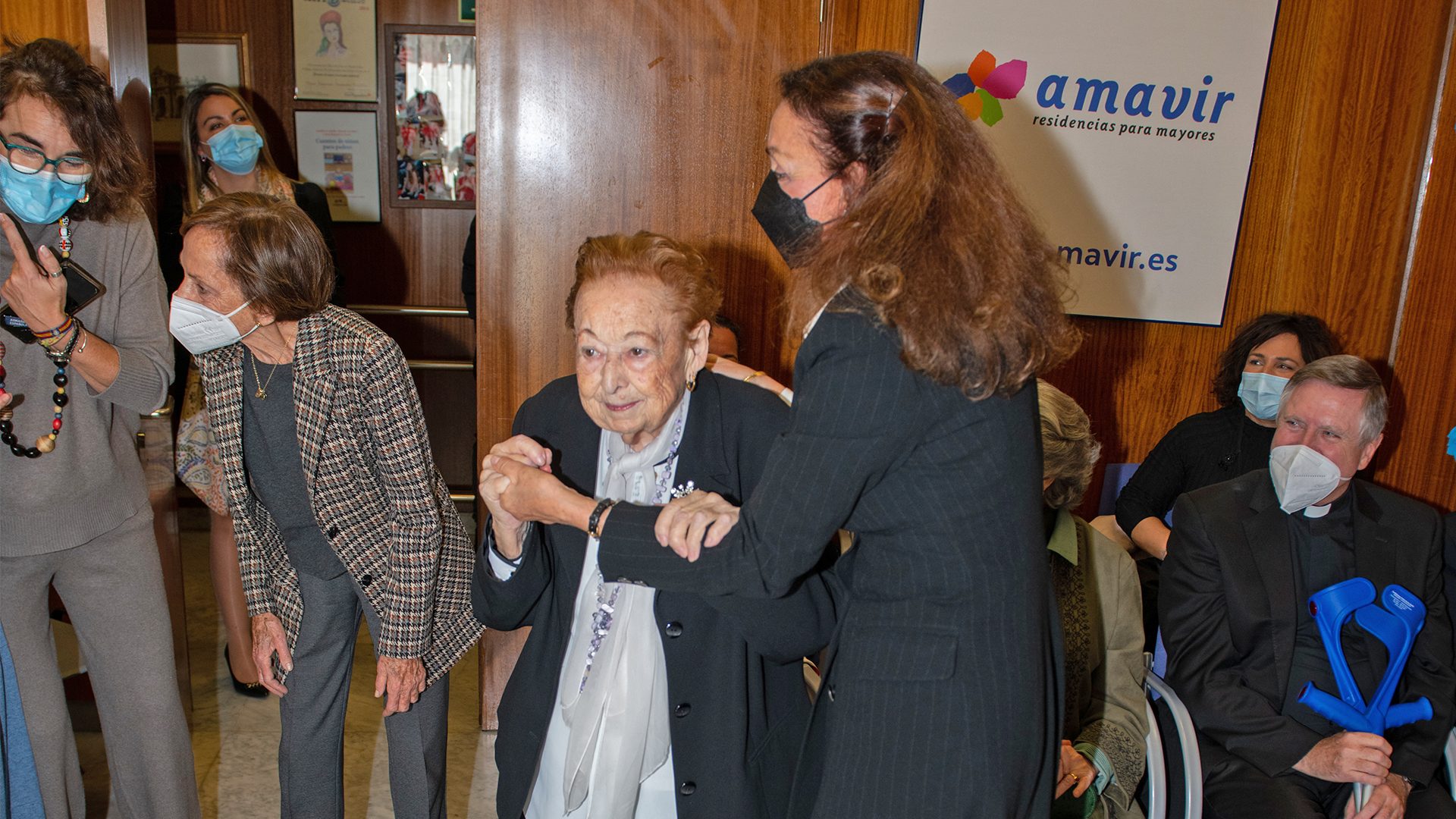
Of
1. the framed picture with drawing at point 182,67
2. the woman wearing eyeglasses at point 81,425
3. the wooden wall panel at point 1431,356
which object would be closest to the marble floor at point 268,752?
the woman wearing eyeglasses at point 81,425

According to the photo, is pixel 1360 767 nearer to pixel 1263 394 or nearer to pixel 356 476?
pixel 1263 394

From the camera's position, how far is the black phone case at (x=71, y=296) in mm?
2012

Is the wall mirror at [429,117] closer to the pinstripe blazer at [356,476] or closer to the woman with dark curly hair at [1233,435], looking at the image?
the pinstripe blazer at [356,476]

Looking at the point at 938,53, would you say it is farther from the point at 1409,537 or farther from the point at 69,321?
the point at 69,321

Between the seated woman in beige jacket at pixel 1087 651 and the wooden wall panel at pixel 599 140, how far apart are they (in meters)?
1.38

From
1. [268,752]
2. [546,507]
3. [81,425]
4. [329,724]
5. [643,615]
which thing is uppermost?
[546,507]

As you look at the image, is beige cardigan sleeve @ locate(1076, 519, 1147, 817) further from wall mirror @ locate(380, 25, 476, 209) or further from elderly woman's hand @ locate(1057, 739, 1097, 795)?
wall mirror @ locate(380, 25, 476, 209)

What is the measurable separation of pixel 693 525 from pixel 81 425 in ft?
5.29

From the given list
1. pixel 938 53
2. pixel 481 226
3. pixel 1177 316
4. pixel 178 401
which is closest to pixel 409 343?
pixel 178 401

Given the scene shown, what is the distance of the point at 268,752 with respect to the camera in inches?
122

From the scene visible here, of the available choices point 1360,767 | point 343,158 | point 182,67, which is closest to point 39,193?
point 1360,767

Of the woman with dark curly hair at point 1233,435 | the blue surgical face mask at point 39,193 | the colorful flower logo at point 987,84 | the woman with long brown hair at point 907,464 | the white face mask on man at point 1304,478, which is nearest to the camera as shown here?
the woman with long brown hair at point 907,464

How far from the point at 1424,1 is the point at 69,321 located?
4297 millimetres

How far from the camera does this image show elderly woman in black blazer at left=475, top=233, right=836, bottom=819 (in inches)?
60.6
